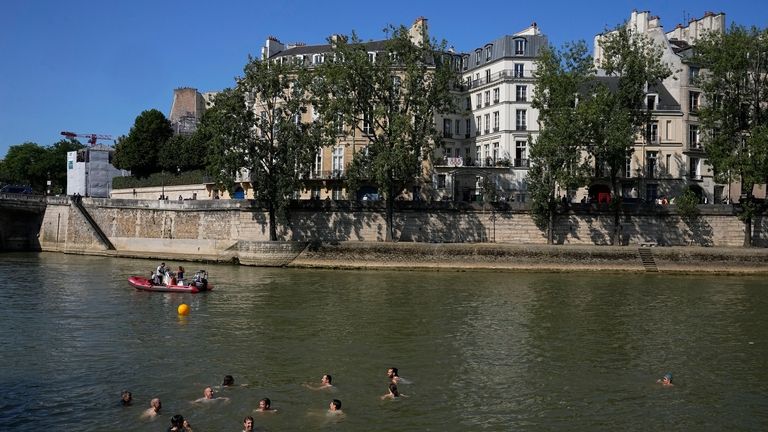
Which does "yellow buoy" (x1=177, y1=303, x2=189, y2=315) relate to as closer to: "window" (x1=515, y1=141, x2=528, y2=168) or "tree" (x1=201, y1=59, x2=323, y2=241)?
"tree" (x1=201, y1=59, x2=323, y2=241)

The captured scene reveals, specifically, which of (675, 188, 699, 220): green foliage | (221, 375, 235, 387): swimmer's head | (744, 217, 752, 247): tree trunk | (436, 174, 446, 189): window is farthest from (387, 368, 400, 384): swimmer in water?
(436, 174, 446, 189): window

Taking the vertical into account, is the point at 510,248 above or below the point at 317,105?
below

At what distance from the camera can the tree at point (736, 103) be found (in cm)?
4841

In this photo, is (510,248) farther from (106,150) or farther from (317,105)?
(106,150)

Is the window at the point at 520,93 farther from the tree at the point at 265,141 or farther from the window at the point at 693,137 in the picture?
the tree at the point at 265,141

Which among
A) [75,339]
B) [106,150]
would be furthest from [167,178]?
[75,339]

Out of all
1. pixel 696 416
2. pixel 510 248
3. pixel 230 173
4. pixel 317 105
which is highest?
pixel 317 105

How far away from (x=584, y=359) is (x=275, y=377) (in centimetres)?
982

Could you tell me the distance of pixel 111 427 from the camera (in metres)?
16.4

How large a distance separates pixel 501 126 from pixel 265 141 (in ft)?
71.9

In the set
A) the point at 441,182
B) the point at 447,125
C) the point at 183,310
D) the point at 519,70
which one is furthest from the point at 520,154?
the point at 183,310

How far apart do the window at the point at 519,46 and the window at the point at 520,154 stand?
8013 mm

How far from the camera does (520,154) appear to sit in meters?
61.7

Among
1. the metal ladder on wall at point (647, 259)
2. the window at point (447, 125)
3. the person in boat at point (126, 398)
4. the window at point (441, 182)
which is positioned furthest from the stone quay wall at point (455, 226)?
the person in boat at point (126, 398)
